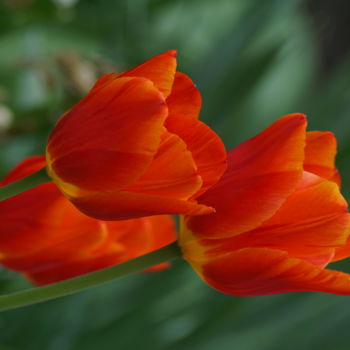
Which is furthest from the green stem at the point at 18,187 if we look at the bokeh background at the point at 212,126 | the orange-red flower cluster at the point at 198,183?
the bokeh background at the point at 212,126

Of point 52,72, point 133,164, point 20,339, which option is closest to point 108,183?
point 133,164

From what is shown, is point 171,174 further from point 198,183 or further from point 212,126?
point 212,126

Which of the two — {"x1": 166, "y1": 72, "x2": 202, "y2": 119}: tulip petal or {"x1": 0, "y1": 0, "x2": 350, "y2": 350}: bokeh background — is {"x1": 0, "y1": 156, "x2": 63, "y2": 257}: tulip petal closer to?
{"x1": 166, "y1": 72, "x2": 202, "y2": 119}: tulip petal

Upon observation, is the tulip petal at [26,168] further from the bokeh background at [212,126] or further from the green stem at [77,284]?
the bokeh background at [212,126]

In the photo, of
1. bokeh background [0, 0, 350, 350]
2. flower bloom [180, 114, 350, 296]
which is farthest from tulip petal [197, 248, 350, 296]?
bokeh background [0, 0, 350, 350]

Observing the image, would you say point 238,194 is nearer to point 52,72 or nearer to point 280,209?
point 280,209

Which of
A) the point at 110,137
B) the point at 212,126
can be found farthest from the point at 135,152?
the point at 212,126

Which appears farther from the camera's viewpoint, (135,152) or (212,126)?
(212,126)

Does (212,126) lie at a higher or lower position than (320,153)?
lower
